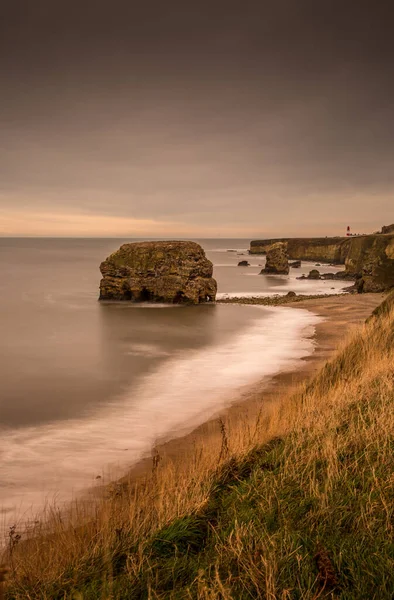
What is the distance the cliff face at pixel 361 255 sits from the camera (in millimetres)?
36438

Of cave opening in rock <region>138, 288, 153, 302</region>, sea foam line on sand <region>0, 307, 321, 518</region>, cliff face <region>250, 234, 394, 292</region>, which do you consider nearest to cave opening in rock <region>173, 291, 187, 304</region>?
cave opening in rock <region>138, 288, 153, 302</region>

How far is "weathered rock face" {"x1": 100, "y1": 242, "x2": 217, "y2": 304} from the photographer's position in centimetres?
3123

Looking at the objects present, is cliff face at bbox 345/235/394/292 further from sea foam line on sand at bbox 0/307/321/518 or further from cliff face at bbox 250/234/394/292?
sea foam line on sand at bbox 0/307/321/518

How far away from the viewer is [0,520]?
5797 mm

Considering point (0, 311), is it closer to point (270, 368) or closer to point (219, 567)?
point (270, 368)

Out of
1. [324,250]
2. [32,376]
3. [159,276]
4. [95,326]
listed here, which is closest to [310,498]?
[32,376]

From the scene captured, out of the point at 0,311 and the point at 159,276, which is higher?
the point at 159,276

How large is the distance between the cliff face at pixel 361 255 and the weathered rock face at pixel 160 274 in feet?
47.9

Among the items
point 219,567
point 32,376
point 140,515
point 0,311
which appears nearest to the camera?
point 219,567

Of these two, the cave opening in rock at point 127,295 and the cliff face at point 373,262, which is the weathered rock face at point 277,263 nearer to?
the cliff face at point 373,262

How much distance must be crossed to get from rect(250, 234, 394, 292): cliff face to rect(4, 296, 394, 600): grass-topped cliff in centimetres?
3004

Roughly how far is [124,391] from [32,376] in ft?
11.9

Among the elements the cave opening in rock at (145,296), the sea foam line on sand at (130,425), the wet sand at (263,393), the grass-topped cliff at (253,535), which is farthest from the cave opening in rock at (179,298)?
the grass-topped cliff at (253,535)

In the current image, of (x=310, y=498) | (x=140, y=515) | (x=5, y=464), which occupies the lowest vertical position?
(x=5, y=464)
